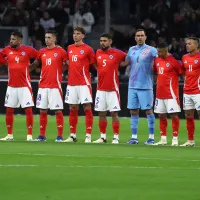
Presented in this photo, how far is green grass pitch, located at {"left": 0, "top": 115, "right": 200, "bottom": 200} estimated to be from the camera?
13.2 metres

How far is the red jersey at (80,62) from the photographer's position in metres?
21.7

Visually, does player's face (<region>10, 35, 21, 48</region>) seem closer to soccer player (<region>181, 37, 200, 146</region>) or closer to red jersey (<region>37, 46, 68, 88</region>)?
red jersey (<region>37, 46, 68, 88</region>)

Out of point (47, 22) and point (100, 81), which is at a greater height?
point (47, 22)

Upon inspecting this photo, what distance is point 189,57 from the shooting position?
68.9 ft

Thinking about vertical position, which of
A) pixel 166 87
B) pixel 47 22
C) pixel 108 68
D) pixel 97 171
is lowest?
pixel 97 171

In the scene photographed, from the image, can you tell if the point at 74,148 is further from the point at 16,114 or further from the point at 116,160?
the point at 16,114

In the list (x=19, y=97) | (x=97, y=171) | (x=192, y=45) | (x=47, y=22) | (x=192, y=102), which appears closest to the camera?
(x=97, y=171)

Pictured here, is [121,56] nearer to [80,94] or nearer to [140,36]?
[140,36]

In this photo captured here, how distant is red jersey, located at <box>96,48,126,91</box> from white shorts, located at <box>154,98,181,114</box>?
1000mm

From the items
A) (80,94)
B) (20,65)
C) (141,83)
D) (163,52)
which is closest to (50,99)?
(80,94)

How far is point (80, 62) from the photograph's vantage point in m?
21.7

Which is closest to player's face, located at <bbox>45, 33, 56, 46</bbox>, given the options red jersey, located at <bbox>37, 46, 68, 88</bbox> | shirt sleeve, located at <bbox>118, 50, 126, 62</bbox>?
red jersey, located at <bbox>37, 46, 68, 88</bbox>

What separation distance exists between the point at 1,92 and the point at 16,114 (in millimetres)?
825

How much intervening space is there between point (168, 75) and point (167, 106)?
0.63 meters
